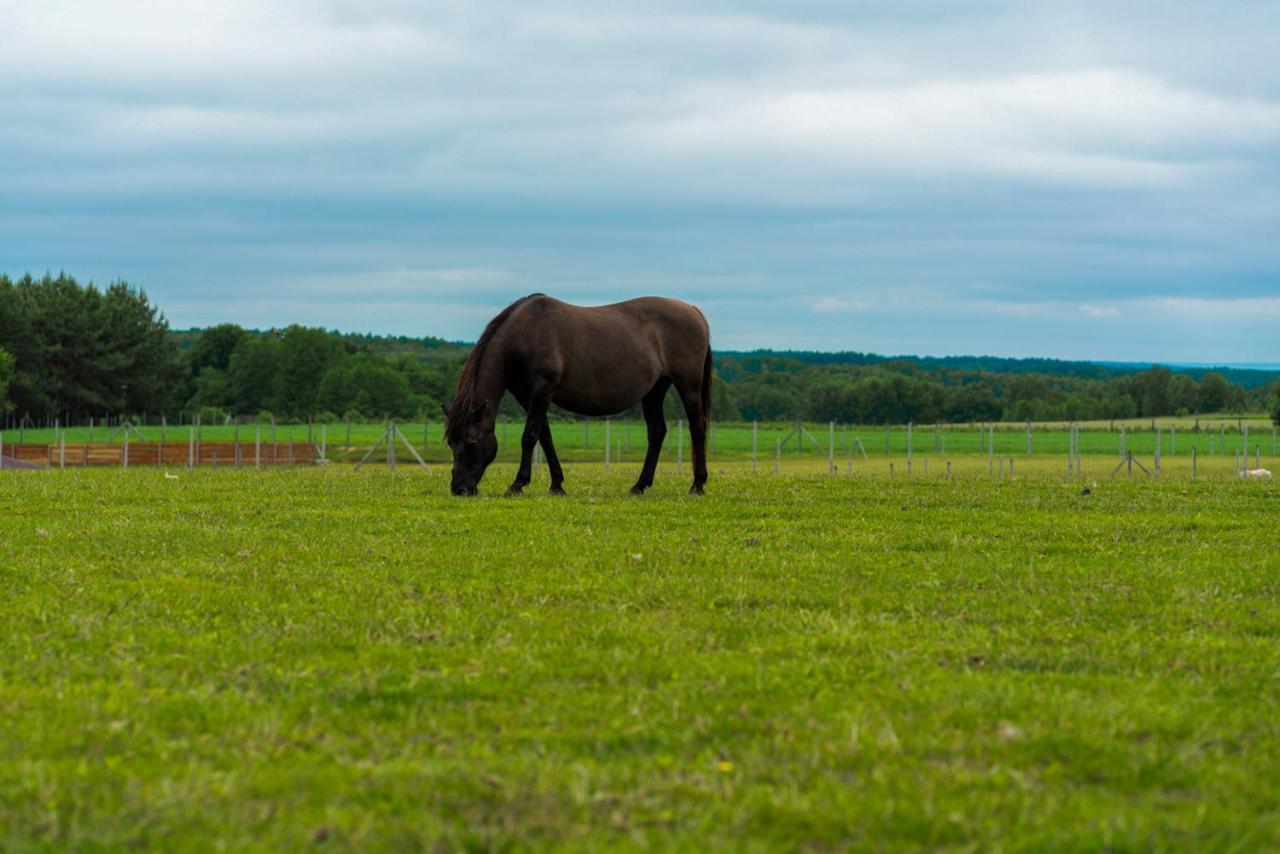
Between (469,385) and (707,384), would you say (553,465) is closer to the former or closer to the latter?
(469,385)

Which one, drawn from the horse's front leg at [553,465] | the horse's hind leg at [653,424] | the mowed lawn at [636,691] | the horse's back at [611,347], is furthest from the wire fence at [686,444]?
the mowed lawn at [636,691]

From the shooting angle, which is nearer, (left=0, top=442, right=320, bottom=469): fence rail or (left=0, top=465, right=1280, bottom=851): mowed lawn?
(left=0, top=465, right=1280, bottom=851): mowed lawn

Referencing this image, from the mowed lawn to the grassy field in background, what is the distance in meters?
46.1

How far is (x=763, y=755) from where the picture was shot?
188 inches

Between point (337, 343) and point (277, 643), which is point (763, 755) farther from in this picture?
point (337, 343)

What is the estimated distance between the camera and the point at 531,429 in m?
16.8

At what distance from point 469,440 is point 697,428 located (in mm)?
3259

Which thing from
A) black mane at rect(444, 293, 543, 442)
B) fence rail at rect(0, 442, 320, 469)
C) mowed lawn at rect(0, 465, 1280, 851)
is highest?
black mane at rect(444, 293, 543, 442)

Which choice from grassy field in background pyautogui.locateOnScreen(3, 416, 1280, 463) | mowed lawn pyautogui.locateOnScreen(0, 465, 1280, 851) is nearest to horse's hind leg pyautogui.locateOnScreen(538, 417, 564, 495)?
mowed lawn pyautogui.locateOnScreen(0, 465, 1280, 851)

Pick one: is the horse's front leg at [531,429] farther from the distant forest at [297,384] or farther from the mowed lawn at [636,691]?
the distant forest at [297,384]

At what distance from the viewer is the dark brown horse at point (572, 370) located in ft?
53.7

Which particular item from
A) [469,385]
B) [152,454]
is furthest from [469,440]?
[152,454]

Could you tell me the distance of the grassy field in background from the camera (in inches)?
2638

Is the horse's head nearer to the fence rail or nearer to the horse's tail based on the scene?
the horse's tail
